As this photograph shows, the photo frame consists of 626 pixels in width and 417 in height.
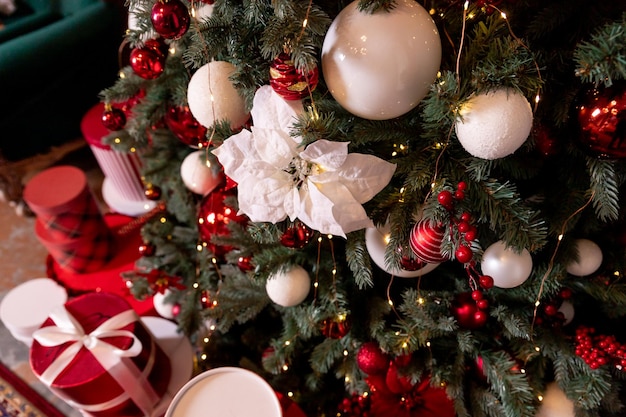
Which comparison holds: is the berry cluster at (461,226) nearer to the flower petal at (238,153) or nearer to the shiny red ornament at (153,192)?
the flower petal at (238,153)

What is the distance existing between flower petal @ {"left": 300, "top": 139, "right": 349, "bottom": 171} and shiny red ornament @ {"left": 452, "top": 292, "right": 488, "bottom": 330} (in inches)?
13.2

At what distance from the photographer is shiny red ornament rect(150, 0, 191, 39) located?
562 mm

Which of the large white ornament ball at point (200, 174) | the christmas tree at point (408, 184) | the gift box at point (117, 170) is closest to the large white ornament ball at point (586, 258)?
the christmas tree at point (408, 184)

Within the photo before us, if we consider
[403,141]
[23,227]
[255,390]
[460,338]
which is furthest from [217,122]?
[23,227]

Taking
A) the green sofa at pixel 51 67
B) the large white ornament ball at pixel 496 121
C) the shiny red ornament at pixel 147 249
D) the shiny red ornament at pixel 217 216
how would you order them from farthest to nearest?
the green sofa at pixel 51 67, the shiny red ornament at pixel 147 249, the shiny red ornament at pixel 217 216, the large white ornament ball at pixel 496 121

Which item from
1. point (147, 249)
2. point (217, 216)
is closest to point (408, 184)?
point (217, 216)

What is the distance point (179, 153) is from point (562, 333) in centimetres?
79

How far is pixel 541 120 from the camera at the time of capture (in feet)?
1.97

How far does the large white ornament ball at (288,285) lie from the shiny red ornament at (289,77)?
30cm

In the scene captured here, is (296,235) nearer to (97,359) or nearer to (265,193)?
(265,193)

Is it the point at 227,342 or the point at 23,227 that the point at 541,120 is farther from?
the point at 23,227

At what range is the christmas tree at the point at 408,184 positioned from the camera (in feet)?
1.64

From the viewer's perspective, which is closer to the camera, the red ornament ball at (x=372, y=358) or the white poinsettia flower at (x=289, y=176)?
the white poinsettia flower at (x=289, y=176)

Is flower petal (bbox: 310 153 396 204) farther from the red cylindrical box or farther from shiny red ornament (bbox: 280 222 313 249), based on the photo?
the red cylindrical box
